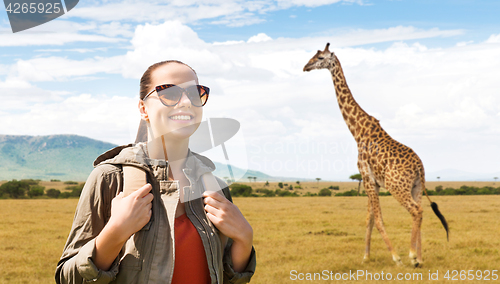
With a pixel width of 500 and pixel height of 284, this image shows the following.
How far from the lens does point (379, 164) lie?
27.0ft

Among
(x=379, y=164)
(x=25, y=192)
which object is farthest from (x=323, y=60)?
(x=25, y=192)

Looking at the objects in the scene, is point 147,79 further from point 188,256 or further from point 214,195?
point 188,256

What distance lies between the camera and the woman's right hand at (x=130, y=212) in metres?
1.37

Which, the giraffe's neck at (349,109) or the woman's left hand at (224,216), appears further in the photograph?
the giraffe's neck at (349,109)

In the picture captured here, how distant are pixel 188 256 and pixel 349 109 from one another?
836cm

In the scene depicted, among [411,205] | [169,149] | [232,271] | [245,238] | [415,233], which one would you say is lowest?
[415,233]

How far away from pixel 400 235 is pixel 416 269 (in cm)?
366

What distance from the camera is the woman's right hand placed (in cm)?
137

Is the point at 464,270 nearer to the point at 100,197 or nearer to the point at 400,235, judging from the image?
the point at 400,235

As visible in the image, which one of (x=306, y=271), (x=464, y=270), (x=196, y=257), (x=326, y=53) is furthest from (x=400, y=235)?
(x=196, y=257)

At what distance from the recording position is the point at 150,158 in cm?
161

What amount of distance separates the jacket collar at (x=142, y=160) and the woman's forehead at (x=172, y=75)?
0.93 ft
